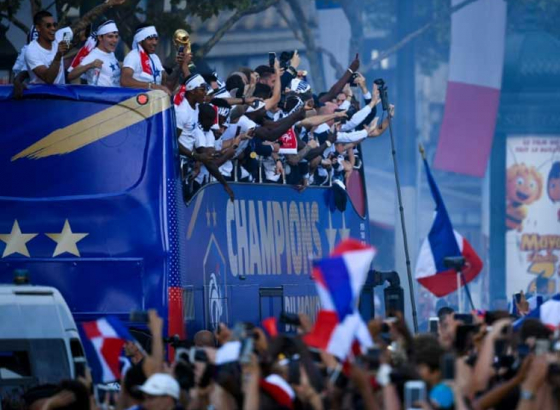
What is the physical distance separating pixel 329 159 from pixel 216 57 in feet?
99.9

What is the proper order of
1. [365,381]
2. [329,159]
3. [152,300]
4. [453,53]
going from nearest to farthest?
[365,381] < [152,300] < [329,159] < [453,53]

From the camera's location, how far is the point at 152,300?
16.0m

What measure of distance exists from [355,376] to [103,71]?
28.3 feet

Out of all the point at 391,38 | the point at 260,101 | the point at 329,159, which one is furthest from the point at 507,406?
the point at 391,38

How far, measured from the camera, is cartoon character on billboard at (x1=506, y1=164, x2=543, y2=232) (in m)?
45.8

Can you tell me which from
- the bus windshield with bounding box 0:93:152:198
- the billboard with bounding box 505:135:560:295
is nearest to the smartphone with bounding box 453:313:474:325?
the bus windshield with bounding box 0:93:152:198

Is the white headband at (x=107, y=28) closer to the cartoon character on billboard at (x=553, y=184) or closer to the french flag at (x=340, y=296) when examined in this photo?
the french flag at (x=340, y=296)

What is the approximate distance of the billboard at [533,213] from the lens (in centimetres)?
4544

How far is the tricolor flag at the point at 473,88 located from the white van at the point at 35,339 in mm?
30829

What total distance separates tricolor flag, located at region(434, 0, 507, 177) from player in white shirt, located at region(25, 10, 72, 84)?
28126 millimetres

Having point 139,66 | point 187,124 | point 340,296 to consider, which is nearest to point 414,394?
point 340,296

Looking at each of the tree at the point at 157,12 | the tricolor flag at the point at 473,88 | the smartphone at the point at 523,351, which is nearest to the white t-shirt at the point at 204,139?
the smartphone at the point at 523,351

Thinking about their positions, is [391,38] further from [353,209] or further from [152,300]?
[152,300]

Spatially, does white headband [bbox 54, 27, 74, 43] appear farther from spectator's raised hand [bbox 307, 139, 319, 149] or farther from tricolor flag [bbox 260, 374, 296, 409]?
tricolor flag [bbox 260, 374, 296, 409]
